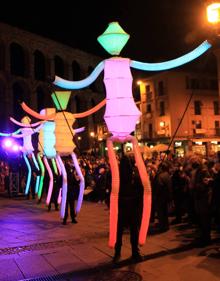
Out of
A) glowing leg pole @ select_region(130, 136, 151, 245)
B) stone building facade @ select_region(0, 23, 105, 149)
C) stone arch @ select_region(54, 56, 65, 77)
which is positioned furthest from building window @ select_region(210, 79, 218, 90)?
glowing leg pole @ select_region(130, 136, 151, 245)

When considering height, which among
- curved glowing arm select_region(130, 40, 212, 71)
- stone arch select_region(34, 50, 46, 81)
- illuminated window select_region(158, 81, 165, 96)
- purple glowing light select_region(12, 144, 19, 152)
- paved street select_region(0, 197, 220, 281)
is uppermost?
stone arch select_region(34, 50, 46, 81)

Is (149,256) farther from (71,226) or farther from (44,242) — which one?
(71,226)

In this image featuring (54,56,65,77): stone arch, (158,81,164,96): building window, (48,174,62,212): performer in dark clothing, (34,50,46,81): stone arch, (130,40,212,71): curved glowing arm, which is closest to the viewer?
(130,40,212,71): curved glowing arm

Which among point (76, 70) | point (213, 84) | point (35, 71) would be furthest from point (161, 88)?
point (35, 71)

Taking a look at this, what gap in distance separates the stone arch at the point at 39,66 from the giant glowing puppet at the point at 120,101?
41222 mm

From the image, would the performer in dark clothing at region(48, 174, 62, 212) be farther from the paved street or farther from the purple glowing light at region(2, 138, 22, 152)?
the purple glowing light at region(2, 138, 22, 152)

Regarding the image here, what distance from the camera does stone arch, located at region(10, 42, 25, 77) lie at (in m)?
44.8

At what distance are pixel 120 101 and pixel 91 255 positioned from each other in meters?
2.97

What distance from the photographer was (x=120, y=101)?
7582 mm

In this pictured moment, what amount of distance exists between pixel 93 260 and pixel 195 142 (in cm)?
3829

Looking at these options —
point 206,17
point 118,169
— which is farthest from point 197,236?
point 206,17

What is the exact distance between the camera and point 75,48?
51.5m

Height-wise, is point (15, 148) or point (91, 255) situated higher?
point (15, 148)

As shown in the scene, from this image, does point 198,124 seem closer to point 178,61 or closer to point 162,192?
point 162,192
